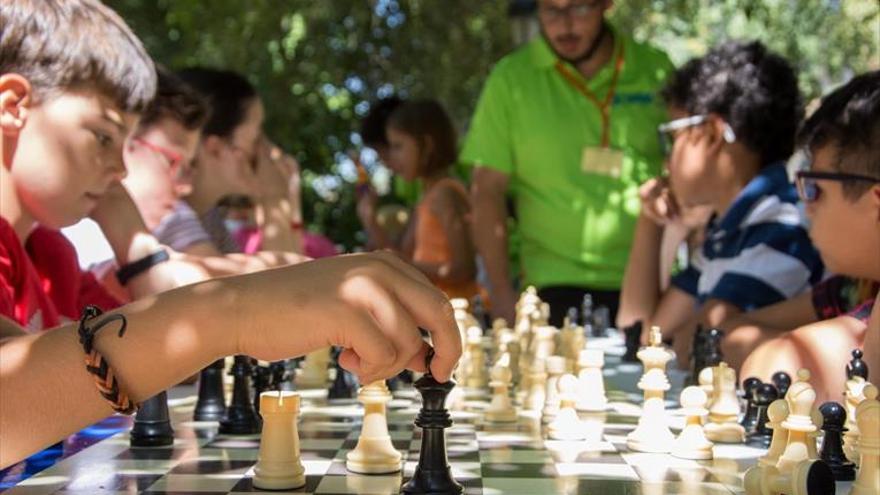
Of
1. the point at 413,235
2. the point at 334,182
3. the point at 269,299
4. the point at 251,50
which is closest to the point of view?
the point at 269,299

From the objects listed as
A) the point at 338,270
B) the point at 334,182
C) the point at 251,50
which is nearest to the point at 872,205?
the point at 338,270

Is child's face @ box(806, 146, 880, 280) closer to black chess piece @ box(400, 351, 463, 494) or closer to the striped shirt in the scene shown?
the striped shirt

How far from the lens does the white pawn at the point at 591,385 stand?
2.48 m

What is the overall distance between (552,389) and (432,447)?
0.77m

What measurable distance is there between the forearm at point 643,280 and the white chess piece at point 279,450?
8.75ft

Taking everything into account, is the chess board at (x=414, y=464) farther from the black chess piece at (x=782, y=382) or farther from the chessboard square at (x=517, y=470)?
the black chess piece at (x=782, y=382)

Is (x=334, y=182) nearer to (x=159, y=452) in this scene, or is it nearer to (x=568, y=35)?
(x=568, y=35)

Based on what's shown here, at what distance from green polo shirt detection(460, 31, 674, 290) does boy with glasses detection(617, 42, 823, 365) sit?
1.45ft

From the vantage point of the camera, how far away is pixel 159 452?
6.41 feet

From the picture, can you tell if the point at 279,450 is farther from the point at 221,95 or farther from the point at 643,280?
the point at 221,95

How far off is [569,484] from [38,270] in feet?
5.74

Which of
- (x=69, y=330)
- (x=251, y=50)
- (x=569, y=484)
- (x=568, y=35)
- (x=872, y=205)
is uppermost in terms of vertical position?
(x=251, y=50)

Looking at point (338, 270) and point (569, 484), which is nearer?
point (338, 270)

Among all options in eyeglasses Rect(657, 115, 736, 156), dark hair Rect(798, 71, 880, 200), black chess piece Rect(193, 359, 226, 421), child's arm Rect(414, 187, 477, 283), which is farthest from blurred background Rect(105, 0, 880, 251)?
black chess piece Rect(193, 359, 226, 421)
